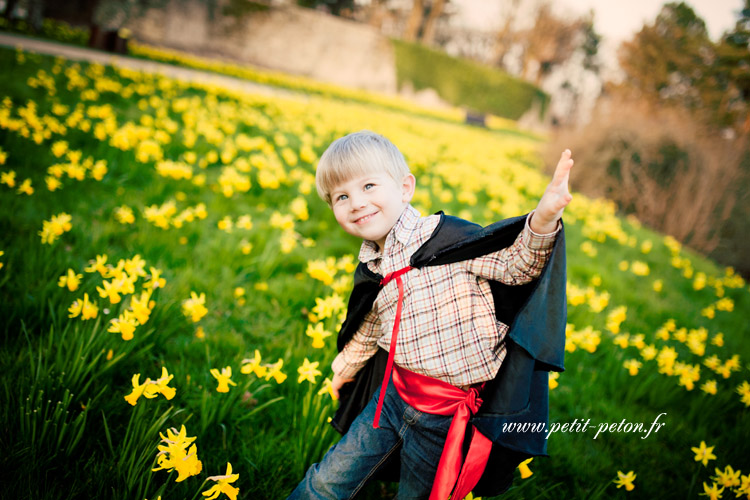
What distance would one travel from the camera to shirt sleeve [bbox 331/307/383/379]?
1582mm

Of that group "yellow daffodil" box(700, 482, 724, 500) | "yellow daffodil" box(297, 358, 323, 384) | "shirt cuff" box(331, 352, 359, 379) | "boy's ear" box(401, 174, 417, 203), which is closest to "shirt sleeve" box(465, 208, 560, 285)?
"boy's ear" box(401, 174, 417, 203)

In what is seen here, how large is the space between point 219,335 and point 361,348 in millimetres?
891

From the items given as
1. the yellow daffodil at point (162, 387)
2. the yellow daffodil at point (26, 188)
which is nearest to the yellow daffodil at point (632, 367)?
the yellow daffodil at point (162, 387)

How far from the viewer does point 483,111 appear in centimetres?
3048

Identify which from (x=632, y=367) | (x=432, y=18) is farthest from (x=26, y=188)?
(x=432, y=18)

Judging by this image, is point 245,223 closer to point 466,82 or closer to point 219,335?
point 219,335

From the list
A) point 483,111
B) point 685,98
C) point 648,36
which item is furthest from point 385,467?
point 483,111

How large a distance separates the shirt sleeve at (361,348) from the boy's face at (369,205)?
348 millimetres

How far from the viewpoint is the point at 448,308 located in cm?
136

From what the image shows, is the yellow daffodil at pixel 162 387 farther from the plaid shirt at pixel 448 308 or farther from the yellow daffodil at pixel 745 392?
the yellow daffodil at pixel 745 392

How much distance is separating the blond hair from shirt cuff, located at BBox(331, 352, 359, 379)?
695 millimetres

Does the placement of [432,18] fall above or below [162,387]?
above

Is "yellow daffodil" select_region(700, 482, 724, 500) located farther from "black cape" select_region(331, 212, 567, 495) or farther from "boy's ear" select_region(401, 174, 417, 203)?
"boy's ear" select_region(401, 174, 417, 203)

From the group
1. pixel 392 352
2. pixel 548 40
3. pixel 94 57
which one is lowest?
pixel 392 352
